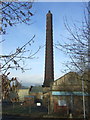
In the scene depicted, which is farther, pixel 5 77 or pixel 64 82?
pixel 64 82

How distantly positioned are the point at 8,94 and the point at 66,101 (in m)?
25.8

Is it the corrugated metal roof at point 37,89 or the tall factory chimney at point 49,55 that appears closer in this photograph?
the tall factory chimney at point 49,55

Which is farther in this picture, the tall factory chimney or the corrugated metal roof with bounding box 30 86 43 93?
the corrugated metal roof with bounding box 30 86 43 93

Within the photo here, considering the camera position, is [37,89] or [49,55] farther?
[37,89]

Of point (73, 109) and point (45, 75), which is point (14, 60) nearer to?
point (73, 109)

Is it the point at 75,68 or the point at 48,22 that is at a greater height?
the point at 48,22

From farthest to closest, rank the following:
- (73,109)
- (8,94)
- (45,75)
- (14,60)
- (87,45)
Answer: (45,75) < (73,109) < (87,45) < (14,60) < (8,94)

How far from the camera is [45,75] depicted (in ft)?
136

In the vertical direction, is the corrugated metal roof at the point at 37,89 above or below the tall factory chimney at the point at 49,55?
below

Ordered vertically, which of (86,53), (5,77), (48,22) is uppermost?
(48,22)

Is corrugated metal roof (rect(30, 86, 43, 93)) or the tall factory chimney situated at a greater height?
the tall factory chimney

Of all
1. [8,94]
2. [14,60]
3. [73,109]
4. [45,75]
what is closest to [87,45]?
[14,60]

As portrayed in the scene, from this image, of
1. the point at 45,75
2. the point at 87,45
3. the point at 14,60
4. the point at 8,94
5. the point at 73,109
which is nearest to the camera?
the point at 8,94

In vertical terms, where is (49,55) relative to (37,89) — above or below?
above
